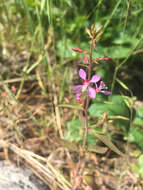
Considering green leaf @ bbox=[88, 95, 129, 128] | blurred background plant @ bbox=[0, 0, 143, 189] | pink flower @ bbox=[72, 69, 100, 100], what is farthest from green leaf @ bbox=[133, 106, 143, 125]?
pink flower @ bbox=[72, 69, 100, 100]

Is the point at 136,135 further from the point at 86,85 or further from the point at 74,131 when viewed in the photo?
the point at 86,85

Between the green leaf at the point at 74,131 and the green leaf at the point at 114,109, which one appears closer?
the green leaf at the point at 114,109

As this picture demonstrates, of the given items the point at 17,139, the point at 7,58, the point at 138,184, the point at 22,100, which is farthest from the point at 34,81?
the point at 138,184

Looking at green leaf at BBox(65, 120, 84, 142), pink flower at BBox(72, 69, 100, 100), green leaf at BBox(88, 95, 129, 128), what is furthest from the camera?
green leaf at BBox(65, 120, 84, 142)

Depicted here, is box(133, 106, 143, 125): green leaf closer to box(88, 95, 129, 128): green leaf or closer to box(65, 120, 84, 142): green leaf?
box(88, 95, 129, 128): green leaf

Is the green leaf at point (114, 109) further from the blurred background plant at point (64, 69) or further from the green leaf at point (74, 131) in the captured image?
the green leaf at point (74, 131)

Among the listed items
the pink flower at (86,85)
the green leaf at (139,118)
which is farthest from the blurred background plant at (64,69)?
the pink flower at (86,85)

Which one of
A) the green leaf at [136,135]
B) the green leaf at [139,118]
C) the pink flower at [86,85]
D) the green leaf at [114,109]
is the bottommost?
the green leaf at [136,135]

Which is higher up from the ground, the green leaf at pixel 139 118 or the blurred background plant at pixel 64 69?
the blurred background plant at pixel 64 69

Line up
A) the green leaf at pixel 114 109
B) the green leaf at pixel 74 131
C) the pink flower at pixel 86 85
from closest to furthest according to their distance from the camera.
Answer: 1. the pink flower at pixel 86 85
2. the green leaf at pixel 114 109
3. the green leaf at pixel 74 131
